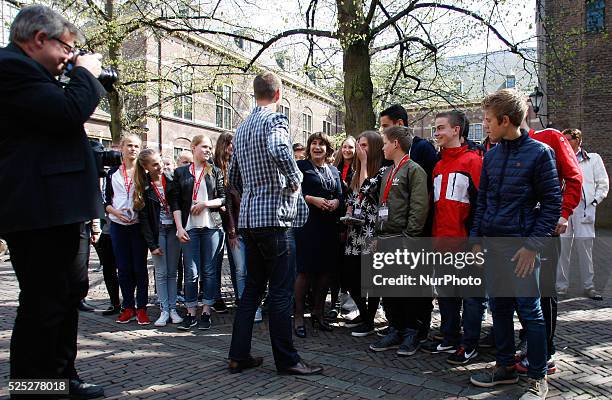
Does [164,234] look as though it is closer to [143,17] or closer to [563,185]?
[563,185]

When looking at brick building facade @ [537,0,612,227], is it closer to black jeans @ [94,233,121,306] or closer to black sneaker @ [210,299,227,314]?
black sneaker @ [210,299,227,314]

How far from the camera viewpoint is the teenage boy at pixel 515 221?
3.18m

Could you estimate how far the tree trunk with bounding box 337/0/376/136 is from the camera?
28.4 ft

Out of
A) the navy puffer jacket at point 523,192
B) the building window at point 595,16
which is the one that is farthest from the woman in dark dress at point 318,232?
the building window at point 595,16

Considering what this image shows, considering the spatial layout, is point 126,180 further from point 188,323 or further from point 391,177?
point 391,177

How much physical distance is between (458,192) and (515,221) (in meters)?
0.82

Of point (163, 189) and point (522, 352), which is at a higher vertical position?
point (163, 189)

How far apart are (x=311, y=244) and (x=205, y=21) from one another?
379 inches

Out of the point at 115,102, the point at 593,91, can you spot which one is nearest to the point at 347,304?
the point at 115,102

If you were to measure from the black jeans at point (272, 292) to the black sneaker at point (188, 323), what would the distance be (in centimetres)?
147

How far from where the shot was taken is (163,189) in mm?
5531

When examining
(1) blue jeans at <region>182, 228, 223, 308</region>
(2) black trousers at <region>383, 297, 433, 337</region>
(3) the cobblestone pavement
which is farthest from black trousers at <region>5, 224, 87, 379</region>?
(2) black trousers at <region>383, 297, 433, 337</region>

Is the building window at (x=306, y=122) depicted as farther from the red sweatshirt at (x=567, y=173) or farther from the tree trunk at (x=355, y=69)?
the red sweatshirt at (x=567, y=173)

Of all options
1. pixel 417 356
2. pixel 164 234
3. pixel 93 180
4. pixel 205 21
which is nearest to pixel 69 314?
pixel 93 180
